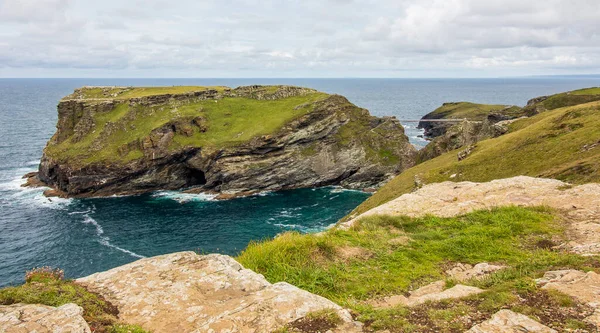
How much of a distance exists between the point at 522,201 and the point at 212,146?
71.5m

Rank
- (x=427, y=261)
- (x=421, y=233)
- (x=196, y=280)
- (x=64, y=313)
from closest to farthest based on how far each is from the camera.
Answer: (x=64, y=313) → (x=196, y=280) → (x=427, y=261) → (x=421, y=233)

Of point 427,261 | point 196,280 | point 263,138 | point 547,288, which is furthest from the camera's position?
point 263,138

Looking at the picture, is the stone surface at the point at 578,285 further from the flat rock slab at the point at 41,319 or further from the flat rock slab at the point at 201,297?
the flat rock slab at the point at 41,319

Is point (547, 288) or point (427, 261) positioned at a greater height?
point (547, 288)

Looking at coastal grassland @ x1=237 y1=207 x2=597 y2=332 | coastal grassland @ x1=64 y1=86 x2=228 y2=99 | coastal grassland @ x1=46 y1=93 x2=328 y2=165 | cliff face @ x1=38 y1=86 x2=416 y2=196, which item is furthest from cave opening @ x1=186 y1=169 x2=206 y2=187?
coastal grassland @ x1=237 y1=207 x2=597 y2=332

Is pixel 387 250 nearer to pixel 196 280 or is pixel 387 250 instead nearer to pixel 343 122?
pixel 196 280

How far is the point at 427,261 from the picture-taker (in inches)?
510

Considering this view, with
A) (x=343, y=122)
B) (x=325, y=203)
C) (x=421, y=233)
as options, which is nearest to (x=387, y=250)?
(x=421, y=233)

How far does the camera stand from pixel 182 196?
253ft

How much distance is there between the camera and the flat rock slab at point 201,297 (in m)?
7.99

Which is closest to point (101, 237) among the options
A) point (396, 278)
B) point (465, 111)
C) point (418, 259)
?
point (418, 259)

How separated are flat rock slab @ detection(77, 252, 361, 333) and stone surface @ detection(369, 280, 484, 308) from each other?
89.4 inches

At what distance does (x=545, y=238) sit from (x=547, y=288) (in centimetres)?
649

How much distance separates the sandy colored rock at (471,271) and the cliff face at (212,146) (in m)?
68.4
